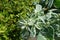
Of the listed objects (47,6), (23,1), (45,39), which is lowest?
(45,39)

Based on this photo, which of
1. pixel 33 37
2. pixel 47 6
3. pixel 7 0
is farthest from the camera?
pixel 47 6

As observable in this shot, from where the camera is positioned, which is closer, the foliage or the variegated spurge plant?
the foliage

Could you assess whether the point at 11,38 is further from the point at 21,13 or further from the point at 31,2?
the point at 31,2

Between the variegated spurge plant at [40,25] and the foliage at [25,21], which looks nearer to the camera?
the foliage at [25,21]

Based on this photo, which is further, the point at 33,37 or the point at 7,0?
the point at 33,37

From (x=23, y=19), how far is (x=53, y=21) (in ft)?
1.88

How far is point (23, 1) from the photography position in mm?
3990

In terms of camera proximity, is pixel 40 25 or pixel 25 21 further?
pixel 40 25

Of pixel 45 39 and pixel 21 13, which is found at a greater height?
pixel 21 13

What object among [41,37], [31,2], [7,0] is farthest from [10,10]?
[41,37]

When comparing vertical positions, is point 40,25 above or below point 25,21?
below

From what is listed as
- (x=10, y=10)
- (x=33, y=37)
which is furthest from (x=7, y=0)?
(x=33, y=37)

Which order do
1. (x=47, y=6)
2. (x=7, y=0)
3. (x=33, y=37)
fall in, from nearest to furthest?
(x=7, y=0) → (x=33, y=37) → (x=47, y=6)

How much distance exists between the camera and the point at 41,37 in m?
4.12
